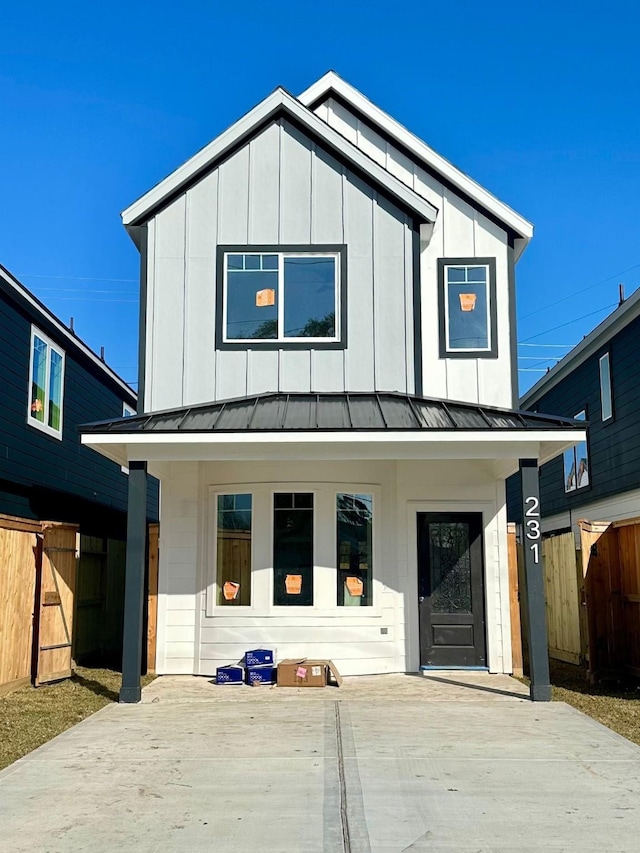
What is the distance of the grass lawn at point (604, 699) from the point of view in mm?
8695

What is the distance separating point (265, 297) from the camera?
39.4 feet

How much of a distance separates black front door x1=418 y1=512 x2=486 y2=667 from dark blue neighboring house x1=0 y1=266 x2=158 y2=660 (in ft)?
18.0

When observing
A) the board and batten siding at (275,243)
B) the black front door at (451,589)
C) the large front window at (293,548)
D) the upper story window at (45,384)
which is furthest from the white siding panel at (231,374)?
the upper story window at (45,384)

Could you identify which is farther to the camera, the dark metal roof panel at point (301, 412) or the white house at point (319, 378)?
the white house at point (319, 378)

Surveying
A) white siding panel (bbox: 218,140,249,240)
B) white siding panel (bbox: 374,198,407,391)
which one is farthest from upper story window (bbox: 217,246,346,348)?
white siding panel (bbox: 374,198,407,391)

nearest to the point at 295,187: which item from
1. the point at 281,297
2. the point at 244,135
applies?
the point at 244,135

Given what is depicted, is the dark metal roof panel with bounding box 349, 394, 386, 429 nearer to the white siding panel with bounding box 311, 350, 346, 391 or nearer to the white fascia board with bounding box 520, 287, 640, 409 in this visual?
the white siding panel with bounding box 311, 350, 346, 391

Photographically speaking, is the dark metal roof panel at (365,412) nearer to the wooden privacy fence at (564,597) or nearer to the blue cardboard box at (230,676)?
the blue cardboard box at (230,676)

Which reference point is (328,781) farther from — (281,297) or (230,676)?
(281,297)

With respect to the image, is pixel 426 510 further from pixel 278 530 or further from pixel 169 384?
pixel 169 384

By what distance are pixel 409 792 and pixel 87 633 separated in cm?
922

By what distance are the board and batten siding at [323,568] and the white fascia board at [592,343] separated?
530cm

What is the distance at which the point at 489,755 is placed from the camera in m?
7.13

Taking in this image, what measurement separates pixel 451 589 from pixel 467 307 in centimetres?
394
